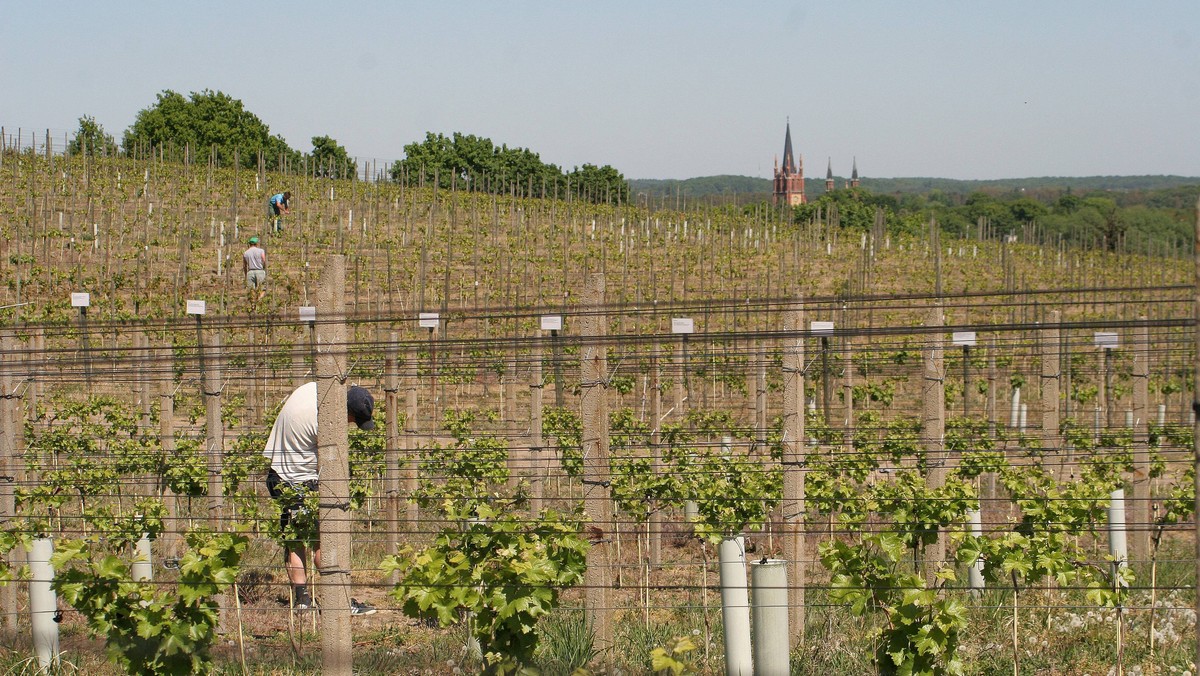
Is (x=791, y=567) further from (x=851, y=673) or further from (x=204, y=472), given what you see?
(x=204, y=472)

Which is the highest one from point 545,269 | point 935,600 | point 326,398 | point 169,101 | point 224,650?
point 169,101

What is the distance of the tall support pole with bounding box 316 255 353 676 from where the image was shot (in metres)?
4.76

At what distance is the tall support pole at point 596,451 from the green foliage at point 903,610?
1.04 m

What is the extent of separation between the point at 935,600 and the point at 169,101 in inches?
2126

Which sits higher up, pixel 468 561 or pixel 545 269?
pixel 545 269

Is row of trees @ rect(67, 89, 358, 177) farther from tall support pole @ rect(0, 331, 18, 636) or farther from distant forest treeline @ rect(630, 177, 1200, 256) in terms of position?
tall support pole @ rect(0, 331, 18, 636)

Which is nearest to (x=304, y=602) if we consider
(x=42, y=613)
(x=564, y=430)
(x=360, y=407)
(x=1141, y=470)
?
(x=360, y=407)

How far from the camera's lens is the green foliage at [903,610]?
175 inches

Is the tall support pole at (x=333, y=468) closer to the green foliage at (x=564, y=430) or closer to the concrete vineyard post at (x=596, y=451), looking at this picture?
the concrete vineyard post at (x=596, y=451)

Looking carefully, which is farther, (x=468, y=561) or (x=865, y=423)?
(x=865, y=423)

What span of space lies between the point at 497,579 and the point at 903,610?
1.58 m

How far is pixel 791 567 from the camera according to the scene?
6.47 meters

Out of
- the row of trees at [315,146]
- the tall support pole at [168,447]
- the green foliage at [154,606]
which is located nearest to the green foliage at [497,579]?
the green foliage at [154,606]

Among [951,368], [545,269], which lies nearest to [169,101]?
Result: [545,269]
